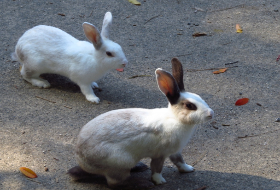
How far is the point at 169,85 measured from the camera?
11.3 ft

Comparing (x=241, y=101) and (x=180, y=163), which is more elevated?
(x=180, y=163)

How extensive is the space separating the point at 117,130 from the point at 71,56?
195 cm

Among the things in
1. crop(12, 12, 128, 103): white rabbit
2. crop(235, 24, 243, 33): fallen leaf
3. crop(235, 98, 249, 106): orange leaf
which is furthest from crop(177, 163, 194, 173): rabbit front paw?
crop(235, 24, 243, 33): fallen leaf

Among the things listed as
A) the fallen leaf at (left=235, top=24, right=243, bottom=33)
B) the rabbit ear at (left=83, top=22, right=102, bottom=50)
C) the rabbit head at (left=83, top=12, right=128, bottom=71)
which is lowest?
the fallen leaf at (left=235, top=24, right=243, bottom=33)

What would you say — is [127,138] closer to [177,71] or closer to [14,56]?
[177,71]

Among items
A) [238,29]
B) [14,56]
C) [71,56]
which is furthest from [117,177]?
[238,29]

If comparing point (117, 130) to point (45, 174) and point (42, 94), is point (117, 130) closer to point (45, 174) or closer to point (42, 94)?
point (45, 174)

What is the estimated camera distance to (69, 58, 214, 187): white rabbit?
341cm

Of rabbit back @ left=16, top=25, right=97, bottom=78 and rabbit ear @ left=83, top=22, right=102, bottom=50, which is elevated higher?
rabbit ear @ left=83, top=22, right=102, bottom=50

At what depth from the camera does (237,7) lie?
7430 millimetres

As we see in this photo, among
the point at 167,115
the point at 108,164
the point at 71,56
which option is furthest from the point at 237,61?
the point at 108,164

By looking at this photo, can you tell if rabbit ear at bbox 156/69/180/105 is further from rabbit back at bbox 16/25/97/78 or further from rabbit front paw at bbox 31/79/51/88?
rabbit front paw at bbox 31/79/51/88

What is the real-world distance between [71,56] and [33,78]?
26.0 inches

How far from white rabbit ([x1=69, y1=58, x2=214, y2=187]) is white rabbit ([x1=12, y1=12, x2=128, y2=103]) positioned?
1.55 metres
